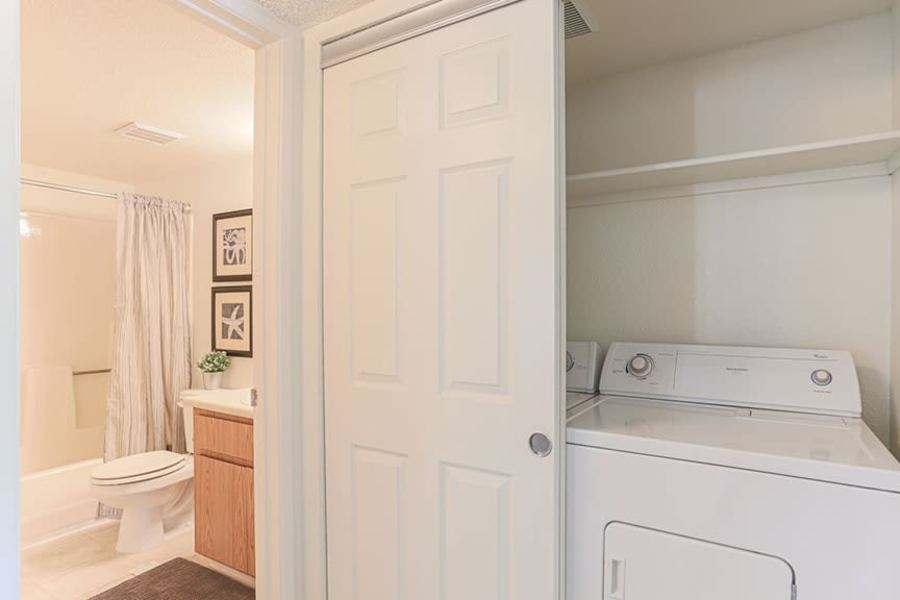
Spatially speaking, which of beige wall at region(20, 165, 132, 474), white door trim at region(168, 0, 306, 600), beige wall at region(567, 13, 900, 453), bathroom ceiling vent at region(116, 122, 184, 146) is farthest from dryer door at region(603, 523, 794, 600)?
beige wall at region(20, 165, 132, 474)

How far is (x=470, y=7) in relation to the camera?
1.30 m

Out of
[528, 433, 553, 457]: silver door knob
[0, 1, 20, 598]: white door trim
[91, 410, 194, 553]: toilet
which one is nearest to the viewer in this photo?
[0, 1, 20, 598]: white door trim

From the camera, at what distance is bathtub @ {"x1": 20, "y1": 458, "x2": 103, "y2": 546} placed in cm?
282

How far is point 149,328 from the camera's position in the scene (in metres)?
3.19

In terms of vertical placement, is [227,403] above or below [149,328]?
below

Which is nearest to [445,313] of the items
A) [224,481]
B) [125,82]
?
[224,481]

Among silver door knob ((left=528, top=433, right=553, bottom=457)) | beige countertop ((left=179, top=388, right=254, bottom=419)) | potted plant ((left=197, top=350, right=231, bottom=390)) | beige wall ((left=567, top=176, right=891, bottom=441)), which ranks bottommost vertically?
beige countertop ((left=179, top=388, right=254, bottom=419))

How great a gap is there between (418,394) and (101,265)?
345cm

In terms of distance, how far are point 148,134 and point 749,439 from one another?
305 cm

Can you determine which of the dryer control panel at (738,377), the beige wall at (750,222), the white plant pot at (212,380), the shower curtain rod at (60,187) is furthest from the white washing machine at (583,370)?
the shower curtain rod at (60,187)

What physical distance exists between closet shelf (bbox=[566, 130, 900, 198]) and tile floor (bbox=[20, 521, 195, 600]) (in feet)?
8.90

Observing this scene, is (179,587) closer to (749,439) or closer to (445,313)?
(445,313)

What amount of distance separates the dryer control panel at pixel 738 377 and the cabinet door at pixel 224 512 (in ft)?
5.53

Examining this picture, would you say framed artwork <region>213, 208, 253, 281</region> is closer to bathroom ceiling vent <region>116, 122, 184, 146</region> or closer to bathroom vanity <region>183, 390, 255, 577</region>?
bathroom ceiling vent <region>116, 122, 184, 146</region>
